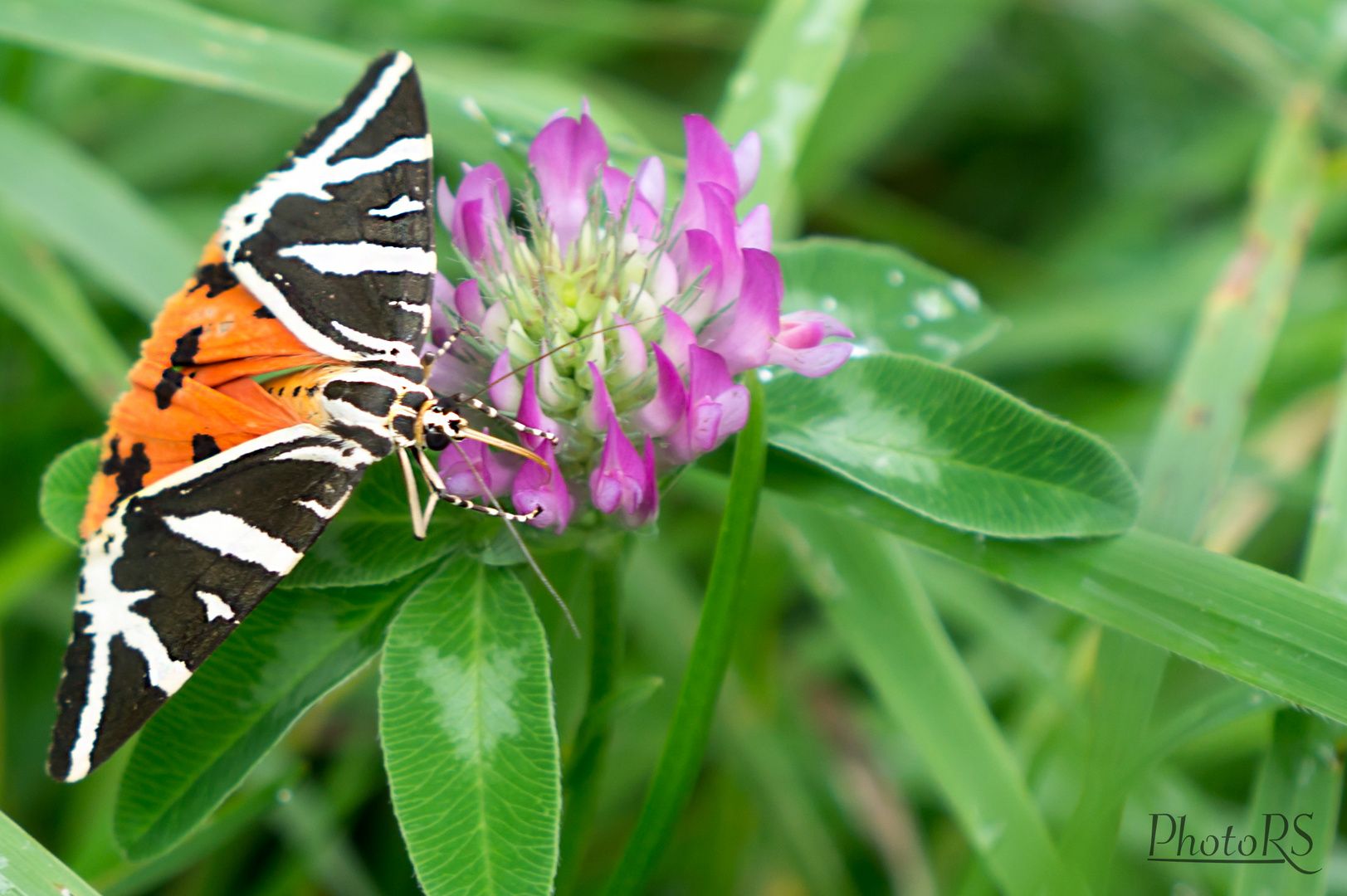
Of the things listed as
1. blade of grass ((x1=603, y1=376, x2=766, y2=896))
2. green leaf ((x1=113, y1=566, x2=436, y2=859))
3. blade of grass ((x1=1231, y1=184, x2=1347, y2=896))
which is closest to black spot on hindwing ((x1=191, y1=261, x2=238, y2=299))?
green leaf ((x1=113, y1=566, x2=436, y2=859))

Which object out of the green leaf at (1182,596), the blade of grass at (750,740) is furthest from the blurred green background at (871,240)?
the green leaf at (1182,596)

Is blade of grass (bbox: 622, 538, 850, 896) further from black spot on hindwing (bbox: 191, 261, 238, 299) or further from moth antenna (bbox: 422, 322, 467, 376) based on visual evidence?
black spot on hindwing (bbox: 191, 261, 238, 299)

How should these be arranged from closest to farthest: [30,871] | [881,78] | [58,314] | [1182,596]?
[30,871] → [1182,596] → [58,314] → [881,78]

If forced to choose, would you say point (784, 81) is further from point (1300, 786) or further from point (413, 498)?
point (1300, 786)

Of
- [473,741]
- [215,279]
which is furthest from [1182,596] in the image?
[215,279]

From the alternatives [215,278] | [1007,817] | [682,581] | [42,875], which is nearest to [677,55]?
[682,581]
